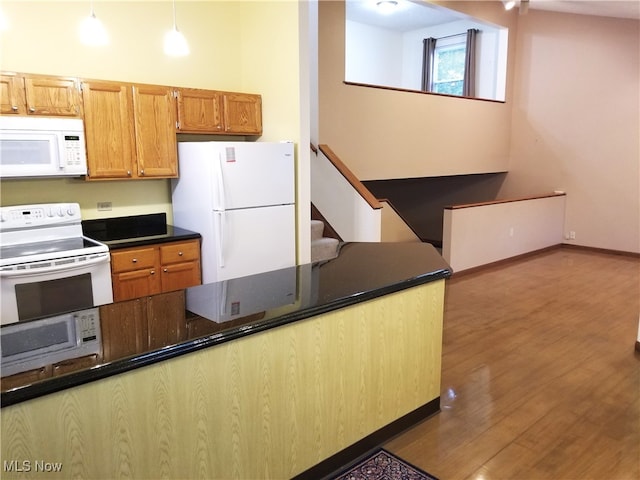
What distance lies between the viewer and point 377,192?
820 centimetres

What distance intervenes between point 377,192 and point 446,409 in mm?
5724

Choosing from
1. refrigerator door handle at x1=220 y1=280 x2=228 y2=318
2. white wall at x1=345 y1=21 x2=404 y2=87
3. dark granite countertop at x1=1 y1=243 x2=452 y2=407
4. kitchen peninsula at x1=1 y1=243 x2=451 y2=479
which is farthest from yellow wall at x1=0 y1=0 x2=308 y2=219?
white wall at x1=345 y1=21 x2=404 y2=87

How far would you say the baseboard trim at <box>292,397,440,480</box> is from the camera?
2.15m

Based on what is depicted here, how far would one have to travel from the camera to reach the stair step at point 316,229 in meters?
5.02

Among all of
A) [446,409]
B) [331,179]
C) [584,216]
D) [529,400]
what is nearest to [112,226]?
[331,179]

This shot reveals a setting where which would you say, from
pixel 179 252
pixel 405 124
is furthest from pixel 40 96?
pixel 405 124

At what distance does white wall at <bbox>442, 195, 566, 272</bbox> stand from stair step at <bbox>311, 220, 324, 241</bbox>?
159cm

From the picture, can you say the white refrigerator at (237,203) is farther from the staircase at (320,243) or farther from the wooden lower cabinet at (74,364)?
the wooden lower cabinet at (74,364)

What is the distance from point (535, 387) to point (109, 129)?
3.48 m

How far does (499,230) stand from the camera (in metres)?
6.38

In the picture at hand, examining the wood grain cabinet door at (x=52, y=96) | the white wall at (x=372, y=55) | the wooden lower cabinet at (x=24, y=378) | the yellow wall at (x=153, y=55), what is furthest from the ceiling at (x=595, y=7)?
the wooden lower cabinet at (x=24, y=378)

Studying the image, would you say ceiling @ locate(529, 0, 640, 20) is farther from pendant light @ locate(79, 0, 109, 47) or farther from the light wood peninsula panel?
pendant light @ locate(79, 0, 109, 47)

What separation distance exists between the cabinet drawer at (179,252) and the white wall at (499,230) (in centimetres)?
312

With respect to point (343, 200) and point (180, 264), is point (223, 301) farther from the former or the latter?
point (343, 200)
